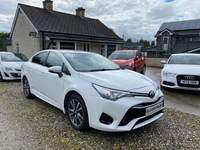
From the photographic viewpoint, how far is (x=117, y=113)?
223cm

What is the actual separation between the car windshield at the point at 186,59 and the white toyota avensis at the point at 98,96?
4139mm

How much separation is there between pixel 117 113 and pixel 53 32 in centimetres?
1312

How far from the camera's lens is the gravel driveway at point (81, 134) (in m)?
2.40

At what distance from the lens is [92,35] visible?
55.9 feet

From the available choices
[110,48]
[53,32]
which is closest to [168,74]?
[53,32]

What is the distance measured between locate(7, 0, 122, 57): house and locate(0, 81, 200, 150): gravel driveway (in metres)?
10.9

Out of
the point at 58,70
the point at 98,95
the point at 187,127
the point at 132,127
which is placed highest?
the point at 58,70

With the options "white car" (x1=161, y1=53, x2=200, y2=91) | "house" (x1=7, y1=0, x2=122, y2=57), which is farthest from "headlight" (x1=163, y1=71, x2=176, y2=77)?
"house" (x1=7, y1=0, x2=122, y2=57)

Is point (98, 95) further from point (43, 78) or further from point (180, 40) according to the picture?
point (180, 40)

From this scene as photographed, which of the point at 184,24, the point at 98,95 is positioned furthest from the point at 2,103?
the point at 184,24

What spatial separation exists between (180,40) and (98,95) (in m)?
26.6

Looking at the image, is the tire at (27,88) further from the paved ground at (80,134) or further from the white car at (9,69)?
the white car at (9,69)

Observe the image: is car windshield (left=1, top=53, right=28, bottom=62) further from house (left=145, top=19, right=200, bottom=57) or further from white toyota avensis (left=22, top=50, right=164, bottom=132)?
house (left=145, top=19, right=200, bottom=57)

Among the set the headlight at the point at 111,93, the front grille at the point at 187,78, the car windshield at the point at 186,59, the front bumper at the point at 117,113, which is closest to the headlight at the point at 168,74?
the front grille at the point at 187,78
